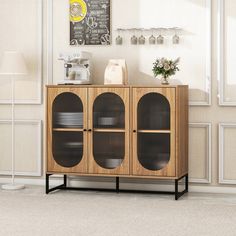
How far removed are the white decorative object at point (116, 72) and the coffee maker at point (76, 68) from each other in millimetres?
198

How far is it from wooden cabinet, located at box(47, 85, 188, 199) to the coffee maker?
0.52ft

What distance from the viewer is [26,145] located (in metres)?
6.14

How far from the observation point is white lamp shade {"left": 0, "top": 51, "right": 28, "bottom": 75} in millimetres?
5762

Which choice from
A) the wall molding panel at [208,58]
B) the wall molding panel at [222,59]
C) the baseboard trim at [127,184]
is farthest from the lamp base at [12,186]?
the wall molding panel at [222,59]

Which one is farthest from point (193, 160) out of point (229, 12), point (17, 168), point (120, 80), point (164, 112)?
point (17, 168)

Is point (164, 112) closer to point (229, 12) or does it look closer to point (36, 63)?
point (229, 12)

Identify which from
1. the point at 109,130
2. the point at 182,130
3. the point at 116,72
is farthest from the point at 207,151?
the point at 116,72

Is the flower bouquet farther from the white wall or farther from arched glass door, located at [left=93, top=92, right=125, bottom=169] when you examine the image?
arched glass door, located at [left=93, top=92, right=125, bottom=169]

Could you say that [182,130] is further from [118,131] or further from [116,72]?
[116,72]

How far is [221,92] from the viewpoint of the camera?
561cm

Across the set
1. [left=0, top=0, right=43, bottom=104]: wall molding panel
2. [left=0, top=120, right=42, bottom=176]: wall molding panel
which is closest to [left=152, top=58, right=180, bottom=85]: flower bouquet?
[left=0, top=0, right=43, bottom=104]: wall molding panel

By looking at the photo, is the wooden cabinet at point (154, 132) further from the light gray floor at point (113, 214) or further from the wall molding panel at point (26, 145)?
the wall molding panel at point (26, 145)

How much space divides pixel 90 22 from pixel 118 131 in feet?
3.79

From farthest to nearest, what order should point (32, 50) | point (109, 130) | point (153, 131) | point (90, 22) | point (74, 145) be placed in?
point (32, 50), point (90, 22), point (74, 145), point (109, 130), point (153, 131)
